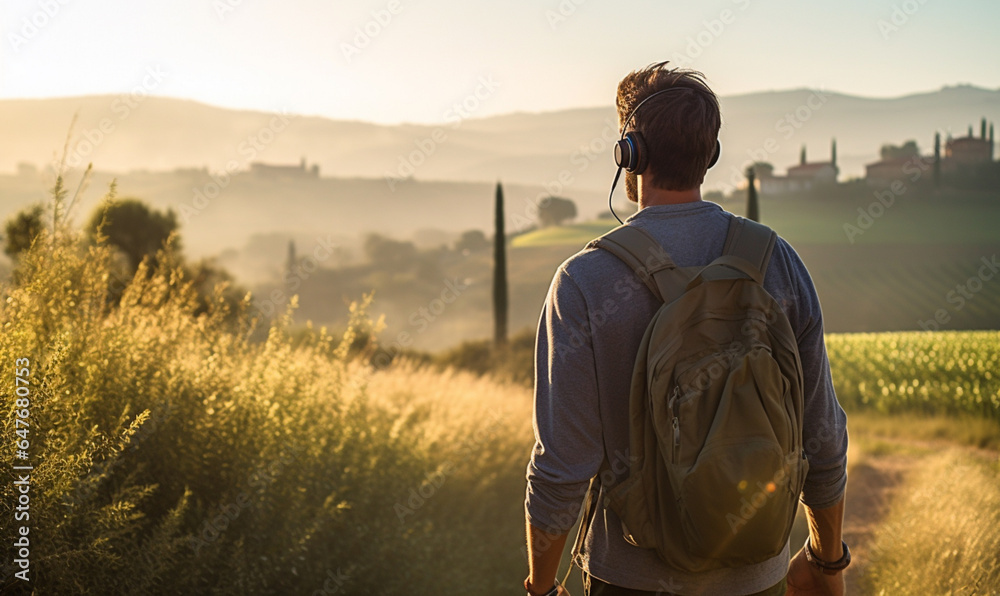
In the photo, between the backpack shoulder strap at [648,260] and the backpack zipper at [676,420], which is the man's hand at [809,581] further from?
the backpack shoulder strap at [648,260]

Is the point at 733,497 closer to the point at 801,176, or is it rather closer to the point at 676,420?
the point at 676,420

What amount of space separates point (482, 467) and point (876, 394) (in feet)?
41.6

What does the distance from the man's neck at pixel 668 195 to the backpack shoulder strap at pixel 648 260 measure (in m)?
0.14

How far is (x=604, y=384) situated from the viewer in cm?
196

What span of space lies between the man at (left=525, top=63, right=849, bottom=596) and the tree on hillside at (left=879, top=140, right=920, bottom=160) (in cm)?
7350

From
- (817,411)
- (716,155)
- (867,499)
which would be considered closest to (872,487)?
(867,499)

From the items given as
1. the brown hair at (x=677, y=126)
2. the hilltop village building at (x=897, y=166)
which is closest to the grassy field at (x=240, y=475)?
the brown hair at (x=677, y=126)

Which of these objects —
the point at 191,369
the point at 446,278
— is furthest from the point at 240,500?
the point at 446,278

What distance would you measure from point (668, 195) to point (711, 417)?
63 cm

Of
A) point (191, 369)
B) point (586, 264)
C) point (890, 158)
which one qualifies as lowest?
point (191, 369)

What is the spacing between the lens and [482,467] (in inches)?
331

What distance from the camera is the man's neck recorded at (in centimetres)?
200

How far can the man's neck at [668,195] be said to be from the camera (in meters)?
2.00

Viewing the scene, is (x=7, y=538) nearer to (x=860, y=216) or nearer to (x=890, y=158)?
(x=860, y=216)
